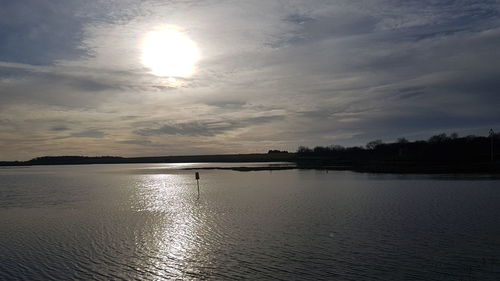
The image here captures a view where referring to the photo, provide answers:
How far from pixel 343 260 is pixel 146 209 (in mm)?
19546

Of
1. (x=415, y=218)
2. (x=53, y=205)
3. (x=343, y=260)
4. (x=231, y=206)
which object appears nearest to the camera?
(x=343, y=260)

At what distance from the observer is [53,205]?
1262 inches

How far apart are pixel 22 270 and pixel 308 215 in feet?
49.0

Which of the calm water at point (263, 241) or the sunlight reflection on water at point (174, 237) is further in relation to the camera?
the sunlight reflection on water at point (174, 237)

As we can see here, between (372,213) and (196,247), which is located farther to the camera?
(372,213)

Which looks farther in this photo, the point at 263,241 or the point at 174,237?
the point at 174,237

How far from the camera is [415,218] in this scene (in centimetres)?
2158

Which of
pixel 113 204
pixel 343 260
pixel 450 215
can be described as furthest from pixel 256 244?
pixel 113 204

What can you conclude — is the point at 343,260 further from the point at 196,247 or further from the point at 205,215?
the point at 205,215

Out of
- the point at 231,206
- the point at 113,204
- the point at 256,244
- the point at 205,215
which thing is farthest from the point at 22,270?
the point at 113,204

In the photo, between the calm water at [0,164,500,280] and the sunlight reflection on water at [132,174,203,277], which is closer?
the calm water at [0,164,500,280]

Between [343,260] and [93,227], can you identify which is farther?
[93,227]

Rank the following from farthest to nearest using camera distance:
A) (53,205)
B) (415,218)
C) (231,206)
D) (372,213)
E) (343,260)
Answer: (53,205) < (231,206) < (372,213) < (415,218) < (343,260)

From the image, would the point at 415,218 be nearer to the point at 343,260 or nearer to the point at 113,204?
the point at 343,260
